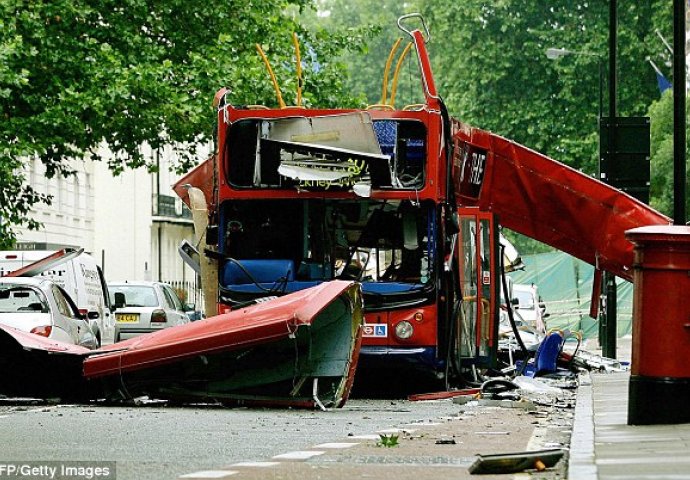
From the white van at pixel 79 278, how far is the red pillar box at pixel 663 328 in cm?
1618

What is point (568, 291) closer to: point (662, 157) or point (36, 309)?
point (662, 157)

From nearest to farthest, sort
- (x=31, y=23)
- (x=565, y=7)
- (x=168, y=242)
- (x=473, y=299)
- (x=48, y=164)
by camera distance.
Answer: (x=473, y=299) < (x=31, y=23) < (x=48, y=164) < (x=565, y=7) < (x=168, y=242)

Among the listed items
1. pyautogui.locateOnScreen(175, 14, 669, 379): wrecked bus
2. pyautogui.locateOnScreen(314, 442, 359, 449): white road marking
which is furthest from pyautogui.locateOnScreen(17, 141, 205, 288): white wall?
pyautogui.locateOnScreen(314, 442, 359, 449): white road marking

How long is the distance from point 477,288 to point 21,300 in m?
5.80

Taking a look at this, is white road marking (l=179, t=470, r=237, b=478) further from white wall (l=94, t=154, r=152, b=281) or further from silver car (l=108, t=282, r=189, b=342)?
→ white wall (l=94, t=154, r=152, b=281)

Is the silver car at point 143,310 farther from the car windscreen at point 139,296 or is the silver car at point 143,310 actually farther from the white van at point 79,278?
the white van at point 79,278

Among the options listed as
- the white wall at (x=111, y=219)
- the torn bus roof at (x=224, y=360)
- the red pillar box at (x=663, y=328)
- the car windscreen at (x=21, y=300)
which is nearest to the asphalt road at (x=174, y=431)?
the torn bus roof at (x=224, y=360)

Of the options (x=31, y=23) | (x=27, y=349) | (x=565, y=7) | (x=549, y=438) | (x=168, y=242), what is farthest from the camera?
(x=168, y=242)

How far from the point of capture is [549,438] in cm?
1328

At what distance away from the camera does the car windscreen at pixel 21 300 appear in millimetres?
22734

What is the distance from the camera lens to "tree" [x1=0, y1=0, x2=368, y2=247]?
32812 mm

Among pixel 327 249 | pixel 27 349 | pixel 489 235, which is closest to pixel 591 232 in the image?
pixel 489 235

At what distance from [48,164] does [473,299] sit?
53.5ft

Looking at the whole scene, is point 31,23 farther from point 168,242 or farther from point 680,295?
point 168,242
